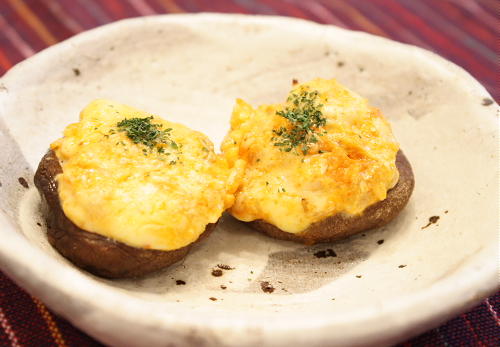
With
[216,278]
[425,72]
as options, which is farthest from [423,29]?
[216,278]

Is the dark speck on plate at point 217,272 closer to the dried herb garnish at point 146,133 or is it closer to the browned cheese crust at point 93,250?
the browned cheese crust at point 93,250

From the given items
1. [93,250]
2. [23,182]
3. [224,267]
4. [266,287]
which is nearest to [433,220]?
[266,287]

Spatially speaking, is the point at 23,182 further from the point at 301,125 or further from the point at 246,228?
the point at 301,125

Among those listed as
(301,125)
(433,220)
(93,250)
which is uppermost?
(301,125)

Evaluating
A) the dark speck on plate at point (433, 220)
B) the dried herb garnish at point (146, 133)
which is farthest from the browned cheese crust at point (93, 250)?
the dark speck on plate at point (433, 220)

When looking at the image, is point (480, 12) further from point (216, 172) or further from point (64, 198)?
point (64, 198)

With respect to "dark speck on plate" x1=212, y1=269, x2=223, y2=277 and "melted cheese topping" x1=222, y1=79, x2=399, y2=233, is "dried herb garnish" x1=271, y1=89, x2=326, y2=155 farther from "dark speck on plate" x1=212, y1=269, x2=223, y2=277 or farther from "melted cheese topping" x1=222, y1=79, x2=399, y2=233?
"dark speck on plate" x1=212, y1=269, x2=223, y2=277
